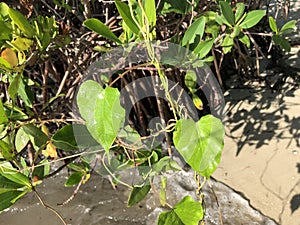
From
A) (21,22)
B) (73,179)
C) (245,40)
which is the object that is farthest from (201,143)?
(245,40)

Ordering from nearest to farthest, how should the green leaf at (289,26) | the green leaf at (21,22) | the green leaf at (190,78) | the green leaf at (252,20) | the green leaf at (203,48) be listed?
the green leaf at (21,22) → the green leaf at (203,48) → the green leaf at (252,20) → the green leaf at (190,78) → the green leaf at (289,26)

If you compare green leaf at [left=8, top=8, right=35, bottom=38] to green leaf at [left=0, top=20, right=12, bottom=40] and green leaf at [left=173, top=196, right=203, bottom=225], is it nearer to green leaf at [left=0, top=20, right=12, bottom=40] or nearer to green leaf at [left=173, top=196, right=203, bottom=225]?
green leaf at [left=0, top=20, right=12, bottom=40]

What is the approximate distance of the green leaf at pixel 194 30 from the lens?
1.15m

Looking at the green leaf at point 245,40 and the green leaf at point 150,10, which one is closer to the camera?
the green leaf at point 150,10

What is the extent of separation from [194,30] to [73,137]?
43 cm

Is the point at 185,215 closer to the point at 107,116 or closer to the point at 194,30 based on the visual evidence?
the point at 107,116

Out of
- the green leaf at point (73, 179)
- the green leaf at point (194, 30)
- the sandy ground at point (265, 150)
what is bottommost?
the sandy ground at point (265, 150)

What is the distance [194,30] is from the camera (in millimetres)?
1157

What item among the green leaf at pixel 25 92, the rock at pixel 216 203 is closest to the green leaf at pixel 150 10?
the green leaf at pixel 25 92

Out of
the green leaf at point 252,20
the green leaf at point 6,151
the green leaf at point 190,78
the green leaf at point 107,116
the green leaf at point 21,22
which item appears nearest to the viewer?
the green leaf at point 107,116

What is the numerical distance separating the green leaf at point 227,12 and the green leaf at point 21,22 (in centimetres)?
54

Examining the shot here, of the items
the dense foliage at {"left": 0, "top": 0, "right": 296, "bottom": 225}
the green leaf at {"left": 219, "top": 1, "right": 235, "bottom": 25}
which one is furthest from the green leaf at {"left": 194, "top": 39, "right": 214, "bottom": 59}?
the green leaf at {"left": 219, "top": 1, "right": 235, "bottom": 25}

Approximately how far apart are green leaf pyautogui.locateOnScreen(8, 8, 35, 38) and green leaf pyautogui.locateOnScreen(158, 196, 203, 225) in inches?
17.6

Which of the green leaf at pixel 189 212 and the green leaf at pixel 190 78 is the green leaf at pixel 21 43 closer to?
the green leaf at pixel 189 212
